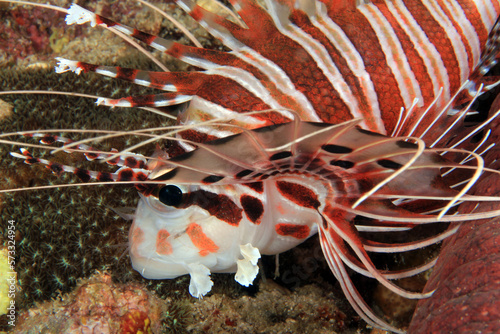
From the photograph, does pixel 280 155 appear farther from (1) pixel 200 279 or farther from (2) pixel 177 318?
(2) pixel 177 318

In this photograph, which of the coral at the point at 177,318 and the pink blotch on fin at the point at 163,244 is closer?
the pink blotch on fin at the point at 163,244

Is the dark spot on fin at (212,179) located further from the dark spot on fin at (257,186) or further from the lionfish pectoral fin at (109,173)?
the lionfish pectoral fin at (109,173)

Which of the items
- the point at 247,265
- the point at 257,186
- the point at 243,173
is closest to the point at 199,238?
the point at 247,265

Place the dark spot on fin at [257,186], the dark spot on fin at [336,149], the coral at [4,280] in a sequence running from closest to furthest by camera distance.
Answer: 1. the dark spot on fin at [336,149]
2. the dark spot on fin at [257,186]
3. the coral at [4,280]

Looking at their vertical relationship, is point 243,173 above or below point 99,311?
above

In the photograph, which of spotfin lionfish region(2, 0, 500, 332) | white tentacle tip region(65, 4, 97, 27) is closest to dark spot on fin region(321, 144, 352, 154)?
spotfin lionfish region(2, 0, 500, 332)

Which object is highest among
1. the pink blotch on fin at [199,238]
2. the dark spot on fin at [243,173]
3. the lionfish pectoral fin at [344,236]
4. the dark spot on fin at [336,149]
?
the dark spot on fin at [336,149]

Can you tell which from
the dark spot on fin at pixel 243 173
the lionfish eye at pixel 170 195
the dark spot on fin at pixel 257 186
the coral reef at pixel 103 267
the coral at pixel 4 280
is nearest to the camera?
the dark spot on fin at pixel 243 173

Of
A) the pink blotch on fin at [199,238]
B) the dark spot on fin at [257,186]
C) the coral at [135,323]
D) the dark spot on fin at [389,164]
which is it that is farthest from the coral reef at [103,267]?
the dark spot on fin at [389,164]
